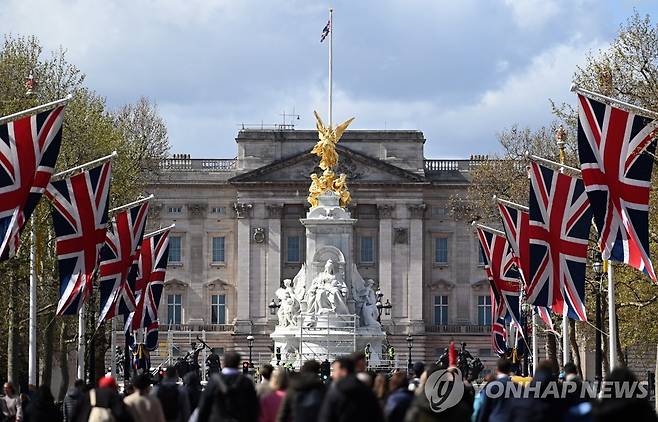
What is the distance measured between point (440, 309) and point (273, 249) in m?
13.2

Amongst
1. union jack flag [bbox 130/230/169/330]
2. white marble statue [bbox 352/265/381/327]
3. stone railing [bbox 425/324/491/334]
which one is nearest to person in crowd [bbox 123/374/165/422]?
union jack flag [bbox 130/230/169/330]

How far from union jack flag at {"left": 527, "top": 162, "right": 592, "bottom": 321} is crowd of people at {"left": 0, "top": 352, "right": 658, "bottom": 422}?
1438 cm

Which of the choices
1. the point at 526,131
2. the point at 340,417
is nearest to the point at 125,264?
the point at 340,417

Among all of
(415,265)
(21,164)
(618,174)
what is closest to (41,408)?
(21,164)

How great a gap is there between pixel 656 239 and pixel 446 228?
266ft

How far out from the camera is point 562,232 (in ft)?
154

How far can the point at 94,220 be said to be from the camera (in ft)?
155

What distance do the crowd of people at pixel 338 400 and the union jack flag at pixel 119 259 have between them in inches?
790

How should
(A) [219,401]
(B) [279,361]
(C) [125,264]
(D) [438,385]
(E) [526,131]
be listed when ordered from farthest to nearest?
1. (E) [526,131]
2. (B) [279,361]
3. (C) [125,264]
4. (D) [438,385]
5. (A) [219,401]

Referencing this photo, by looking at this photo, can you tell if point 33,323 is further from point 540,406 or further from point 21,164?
point 540,406

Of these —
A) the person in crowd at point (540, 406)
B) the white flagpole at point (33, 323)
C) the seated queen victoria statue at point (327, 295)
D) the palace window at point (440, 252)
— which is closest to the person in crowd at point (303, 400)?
the person in crowd at point (540, 406)

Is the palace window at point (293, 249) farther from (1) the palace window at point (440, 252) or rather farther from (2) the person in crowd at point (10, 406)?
(2) the person in crowd at point (10, 406)

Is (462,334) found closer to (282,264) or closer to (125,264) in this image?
(282,264)

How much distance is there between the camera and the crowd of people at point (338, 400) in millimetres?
23203
